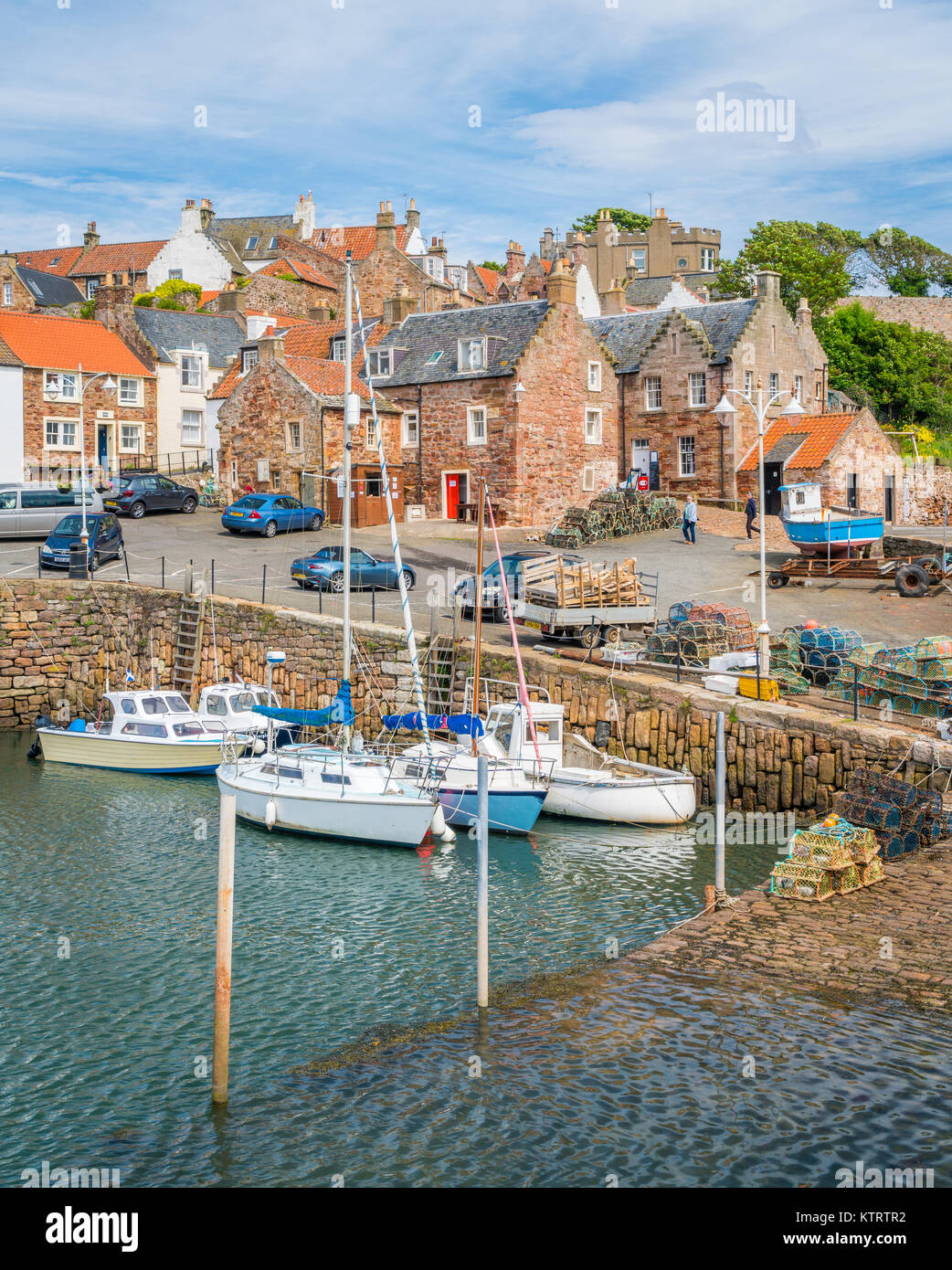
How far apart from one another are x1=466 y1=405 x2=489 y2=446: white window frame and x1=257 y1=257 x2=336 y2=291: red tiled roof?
93.1 ft

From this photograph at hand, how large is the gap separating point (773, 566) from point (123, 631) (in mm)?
18820

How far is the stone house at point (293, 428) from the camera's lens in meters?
44.3

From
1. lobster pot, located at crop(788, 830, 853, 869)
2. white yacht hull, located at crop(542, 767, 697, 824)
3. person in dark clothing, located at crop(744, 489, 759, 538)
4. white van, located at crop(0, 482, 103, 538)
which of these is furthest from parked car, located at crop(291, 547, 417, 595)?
lobster pot, located at crop(788, 830, 853, 869)

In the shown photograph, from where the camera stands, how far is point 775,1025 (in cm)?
1147

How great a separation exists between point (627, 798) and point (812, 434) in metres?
26.0

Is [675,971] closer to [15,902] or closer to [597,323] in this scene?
[15,902]

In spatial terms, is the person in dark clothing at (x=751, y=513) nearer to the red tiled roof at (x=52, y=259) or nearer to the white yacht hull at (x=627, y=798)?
the white yacht hull at (x=627, y=798)

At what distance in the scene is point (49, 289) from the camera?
241 feet

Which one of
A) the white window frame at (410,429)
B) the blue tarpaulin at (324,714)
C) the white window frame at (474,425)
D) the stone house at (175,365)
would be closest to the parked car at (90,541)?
the blue tarpaulin at (324,714)

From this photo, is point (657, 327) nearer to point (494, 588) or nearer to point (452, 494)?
point (452, 494)

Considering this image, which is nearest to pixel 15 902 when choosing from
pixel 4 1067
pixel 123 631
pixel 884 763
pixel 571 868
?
pixel 4 1067

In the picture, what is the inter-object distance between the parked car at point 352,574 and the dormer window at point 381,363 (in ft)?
56.5

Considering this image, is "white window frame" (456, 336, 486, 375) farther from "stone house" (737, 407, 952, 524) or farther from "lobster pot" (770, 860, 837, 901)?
"lobster pot" (770, 860, 837, 901)

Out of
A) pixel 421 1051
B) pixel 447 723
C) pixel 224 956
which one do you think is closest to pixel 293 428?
pixel 447 723
